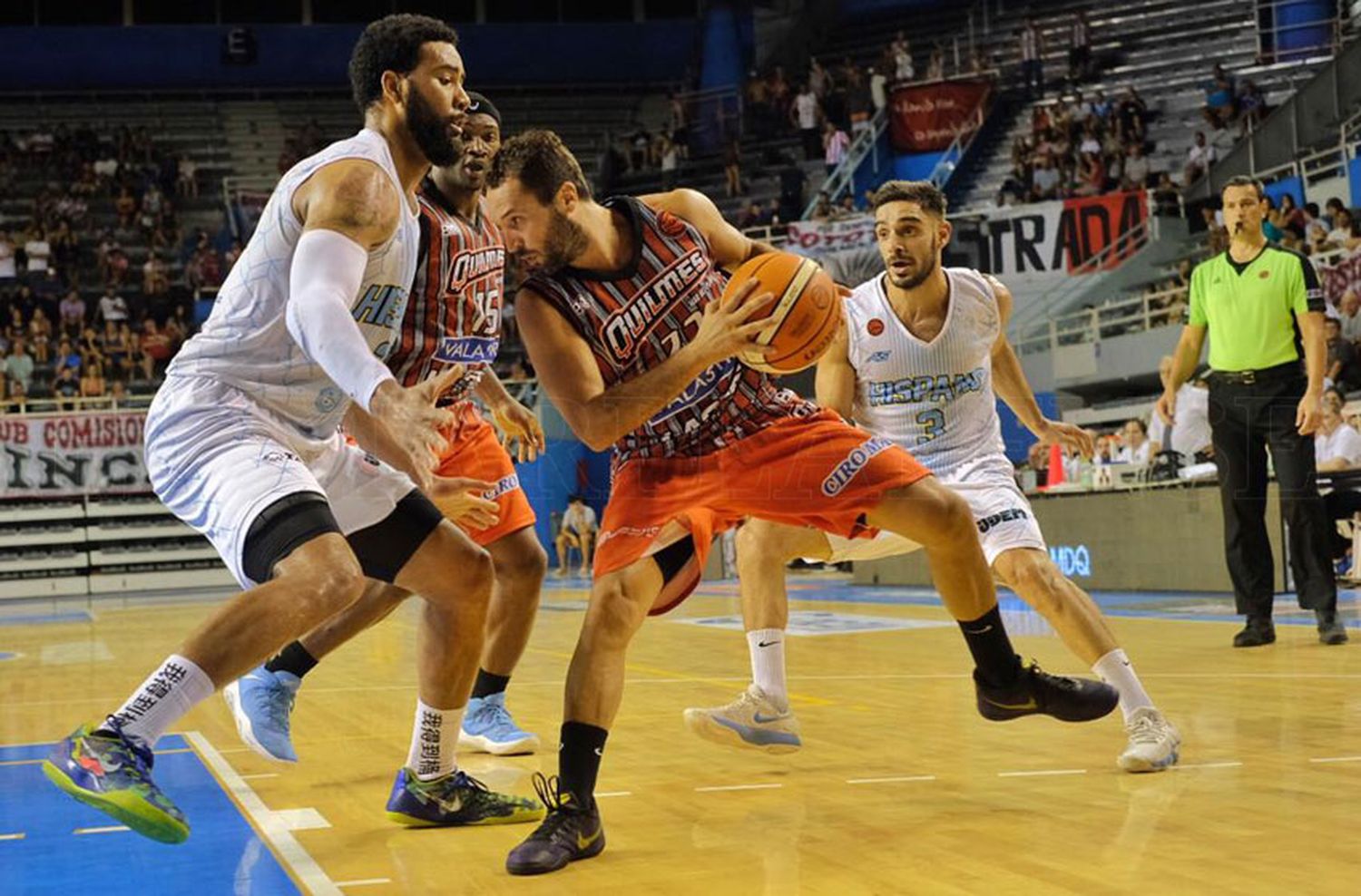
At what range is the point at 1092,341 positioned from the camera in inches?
724

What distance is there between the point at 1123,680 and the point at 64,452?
71.1ft

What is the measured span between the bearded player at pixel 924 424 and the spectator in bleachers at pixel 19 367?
21.1 metres

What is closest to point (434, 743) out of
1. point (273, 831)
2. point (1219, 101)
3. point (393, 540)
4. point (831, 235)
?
point (273, 831)

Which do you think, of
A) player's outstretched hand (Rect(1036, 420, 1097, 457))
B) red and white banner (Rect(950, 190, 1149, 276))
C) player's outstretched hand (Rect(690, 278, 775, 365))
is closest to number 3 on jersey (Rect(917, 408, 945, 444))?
player's outstretched hand (Rect(1036, 420, 1097, 457))

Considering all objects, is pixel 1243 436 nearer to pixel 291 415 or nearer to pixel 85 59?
pixel 291 415

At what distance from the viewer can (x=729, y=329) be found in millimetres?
3855

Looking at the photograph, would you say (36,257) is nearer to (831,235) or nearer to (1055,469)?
(831,235)

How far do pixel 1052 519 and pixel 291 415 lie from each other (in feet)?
34.7

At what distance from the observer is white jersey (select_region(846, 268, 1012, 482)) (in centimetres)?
558

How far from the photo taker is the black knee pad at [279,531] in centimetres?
355

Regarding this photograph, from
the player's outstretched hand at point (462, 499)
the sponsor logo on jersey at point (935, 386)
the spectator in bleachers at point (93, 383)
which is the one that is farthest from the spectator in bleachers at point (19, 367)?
the player's outstretched hand at point (462, 499)

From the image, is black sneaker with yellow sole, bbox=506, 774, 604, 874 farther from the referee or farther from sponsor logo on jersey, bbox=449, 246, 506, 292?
the referee

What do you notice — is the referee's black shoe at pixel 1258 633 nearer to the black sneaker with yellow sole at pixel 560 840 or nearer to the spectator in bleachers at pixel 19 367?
the black sneaker with yellow sole at pixel 560 840

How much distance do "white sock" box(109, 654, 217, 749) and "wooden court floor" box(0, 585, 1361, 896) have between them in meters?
0.37
